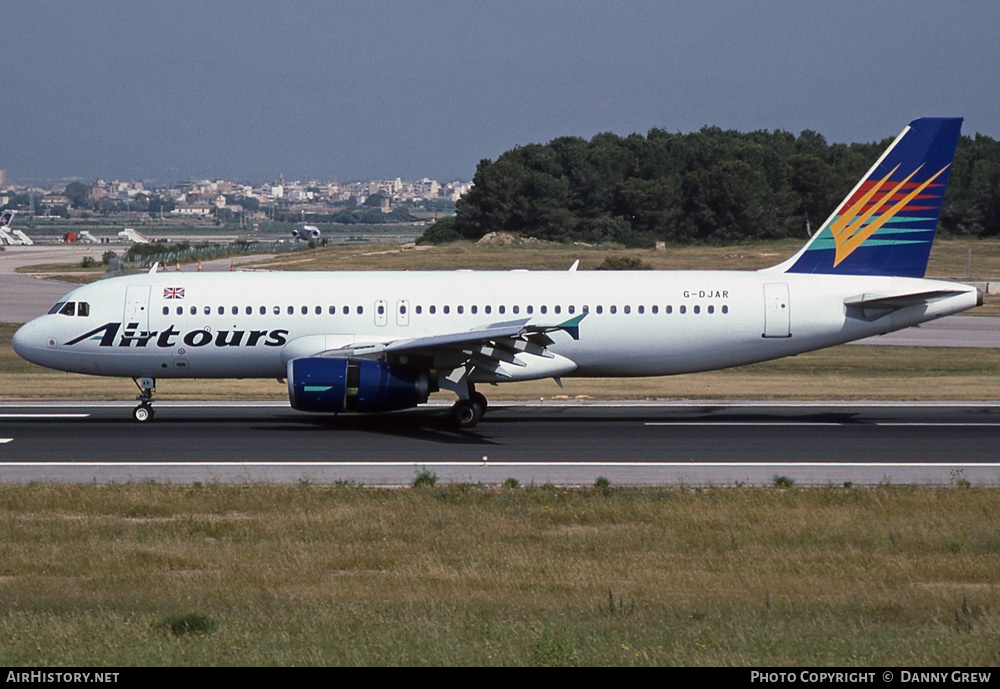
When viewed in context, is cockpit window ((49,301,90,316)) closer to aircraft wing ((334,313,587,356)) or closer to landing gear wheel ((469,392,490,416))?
aircraft wing ((334,313,587,356))

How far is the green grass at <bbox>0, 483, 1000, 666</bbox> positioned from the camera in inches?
416

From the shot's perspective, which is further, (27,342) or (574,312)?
(27,342)

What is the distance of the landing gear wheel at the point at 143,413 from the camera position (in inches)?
1122

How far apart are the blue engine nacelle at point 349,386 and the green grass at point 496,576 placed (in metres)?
5.58

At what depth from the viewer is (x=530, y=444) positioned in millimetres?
25344

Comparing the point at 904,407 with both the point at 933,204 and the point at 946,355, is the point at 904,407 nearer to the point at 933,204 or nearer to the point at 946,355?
the point at 933,204

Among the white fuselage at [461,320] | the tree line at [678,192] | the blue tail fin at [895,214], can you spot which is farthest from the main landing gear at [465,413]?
the tree line at [678,192]

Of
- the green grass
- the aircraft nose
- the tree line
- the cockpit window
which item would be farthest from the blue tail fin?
the tree line

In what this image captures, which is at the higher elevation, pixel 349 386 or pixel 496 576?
pixel 349 386

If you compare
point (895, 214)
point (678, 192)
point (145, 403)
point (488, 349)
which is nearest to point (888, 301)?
point (895, 214)

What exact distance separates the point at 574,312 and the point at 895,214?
316 inches

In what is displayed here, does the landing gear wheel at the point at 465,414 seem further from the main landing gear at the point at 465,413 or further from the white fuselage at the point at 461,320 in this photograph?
the white fuselage at the point at 461,320

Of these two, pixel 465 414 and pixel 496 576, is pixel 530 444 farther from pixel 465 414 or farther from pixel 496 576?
pixel 496 576

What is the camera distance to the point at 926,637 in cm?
1099
